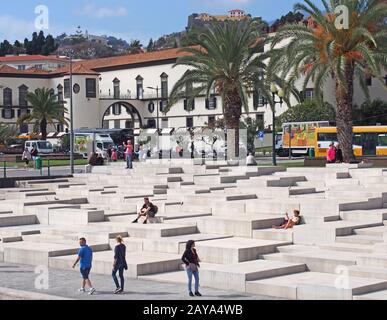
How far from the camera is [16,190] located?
35.8 m

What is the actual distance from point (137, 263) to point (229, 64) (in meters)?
26.3

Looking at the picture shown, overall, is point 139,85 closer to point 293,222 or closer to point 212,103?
point 212,103

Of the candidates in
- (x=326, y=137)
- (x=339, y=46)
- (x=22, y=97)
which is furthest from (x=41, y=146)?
(x=339, y=46)

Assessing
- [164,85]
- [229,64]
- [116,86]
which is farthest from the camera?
[116,86]

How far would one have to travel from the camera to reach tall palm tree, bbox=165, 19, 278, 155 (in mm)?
43719

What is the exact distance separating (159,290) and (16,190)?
65.8 ft

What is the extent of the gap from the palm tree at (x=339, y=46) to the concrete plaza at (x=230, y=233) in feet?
14.2

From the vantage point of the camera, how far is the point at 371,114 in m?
76.9

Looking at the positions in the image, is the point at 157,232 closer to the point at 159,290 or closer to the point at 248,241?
the point at 248,241

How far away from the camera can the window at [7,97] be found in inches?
3780

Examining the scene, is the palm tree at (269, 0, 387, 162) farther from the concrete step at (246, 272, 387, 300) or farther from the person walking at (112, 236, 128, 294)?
the person walking at (112, 236, 128, 294)

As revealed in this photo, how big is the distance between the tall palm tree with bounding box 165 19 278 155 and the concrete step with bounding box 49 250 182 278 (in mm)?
23868

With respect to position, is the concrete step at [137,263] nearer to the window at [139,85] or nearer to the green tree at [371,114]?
the green tree at [371,114]
